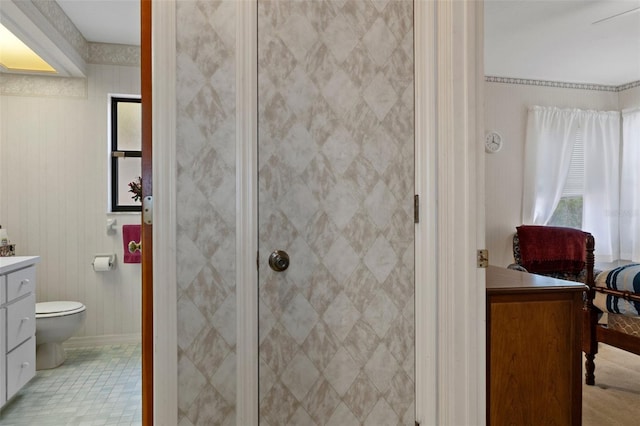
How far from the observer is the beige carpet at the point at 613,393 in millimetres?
2400

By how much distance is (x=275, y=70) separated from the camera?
4.23 feet

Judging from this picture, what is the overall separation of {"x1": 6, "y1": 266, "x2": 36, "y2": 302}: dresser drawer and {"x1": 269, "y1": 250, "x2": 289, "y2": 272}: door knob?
81.6 inches

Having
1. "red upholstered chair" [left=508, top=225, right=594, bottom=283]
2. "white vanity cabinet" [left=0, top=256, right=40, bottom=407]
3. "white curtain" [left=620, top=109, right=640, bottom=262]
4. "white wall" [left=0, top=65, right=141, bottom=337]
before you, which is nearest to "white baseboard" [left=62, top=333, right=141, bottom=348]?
"white wall" [left=0, top=65, right=141, bottom=337]

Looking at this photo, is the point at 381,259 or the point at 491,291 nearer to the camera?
the point at 381,259

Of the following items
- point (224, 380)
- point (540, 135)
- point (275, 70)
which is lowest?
point (224, 380)

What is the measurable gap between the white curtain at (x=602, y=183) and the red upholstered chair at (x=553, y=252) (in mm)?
657

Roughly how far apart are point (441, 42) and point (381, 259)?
0.71 metres

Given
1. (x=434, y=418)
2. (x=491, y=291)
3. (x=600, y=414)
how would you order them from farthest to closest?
(x=600, y=414), (x=491, y=291), (x=434, y=418)

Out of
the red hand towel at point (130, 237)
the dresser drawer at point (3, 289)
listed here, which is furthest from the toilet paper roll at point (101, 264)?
the dresser drawer at point (3, 289)

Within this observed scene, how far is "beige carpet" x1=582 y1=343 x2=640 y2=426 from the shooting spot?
240cm

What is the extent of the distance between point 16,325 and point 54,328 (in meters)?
0.53

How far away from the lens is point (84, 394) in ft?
8.88

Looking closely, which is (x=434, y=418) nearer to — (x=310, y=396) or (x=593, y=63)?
(x=310, y=396)

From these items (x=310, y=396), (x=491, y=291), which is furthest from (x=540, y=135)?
(x=310, y=396)
